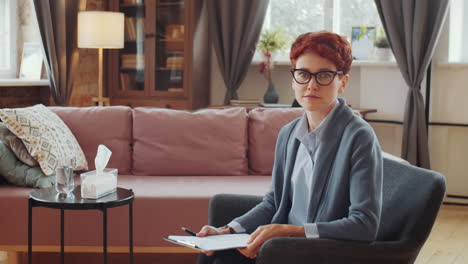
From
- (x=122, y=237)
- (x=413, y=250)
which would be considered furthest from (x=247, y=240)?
(x=122, y=237)

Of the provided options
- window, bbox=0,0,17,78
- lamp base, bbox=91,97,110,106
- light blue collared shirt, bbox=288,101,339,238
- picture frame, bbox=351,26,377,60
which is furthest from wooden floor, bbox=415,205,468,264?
window, bbox=0,0,17,78

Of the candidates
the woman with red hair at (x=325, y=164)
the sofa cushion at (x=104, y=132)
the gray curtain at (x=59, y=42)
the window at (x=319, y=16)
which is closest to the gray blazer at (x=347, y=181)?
the woman with red hair at (x=325, y=164)

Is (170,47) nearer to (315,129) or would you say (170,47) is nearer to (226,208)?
(226,208)

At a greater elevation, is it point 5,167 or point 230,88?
point 230,88

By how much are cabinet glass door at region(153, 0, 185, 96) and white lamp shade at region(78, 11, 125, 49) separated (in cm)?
65

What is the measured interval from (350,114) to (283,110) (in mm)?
1875

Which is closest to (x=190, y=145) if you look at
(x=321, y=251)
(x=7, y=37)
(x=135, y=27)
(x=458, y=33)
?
(x=321, y=251)

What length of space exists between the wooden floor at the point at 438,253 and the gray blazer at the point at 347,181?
1.75 metres

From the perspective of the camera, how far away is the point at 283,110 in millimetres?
3738

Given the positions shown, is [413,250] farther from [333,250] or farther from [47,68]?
[47,68]

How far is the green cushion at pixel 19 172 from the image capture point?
10.4 feet

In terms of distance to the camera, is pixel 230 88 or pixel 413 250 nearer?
pixel 413 250

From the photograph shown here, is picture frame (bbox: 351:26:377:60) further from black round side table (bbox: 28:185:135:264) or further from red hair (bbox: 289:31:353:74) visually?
red hair (bbox: 289:31:353:74)

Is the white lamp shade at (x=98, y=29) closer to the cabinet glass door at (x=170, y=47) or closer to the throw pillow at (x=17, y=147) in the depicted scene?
the cabinet glass door at (x=170, y=47)
